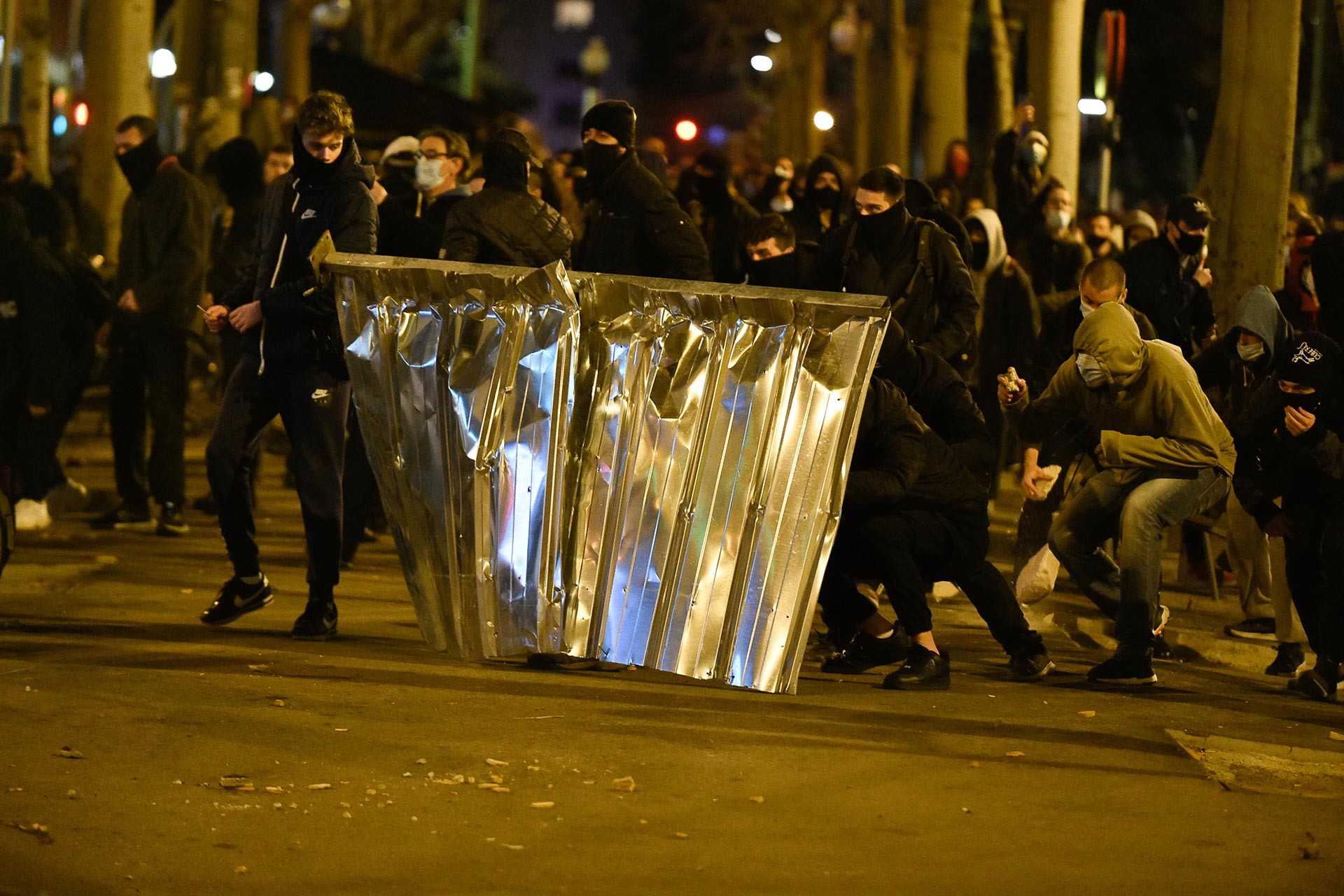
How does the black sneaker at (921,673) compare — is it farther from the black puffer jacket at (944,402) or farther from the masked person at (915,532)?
the black puffer jacket at (944,402)

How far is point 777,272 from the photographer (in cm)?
1039

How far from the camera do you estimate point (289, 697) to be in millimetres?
7266

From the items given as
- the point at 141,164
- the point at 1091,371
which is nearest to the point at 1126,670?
the point at 1091,371

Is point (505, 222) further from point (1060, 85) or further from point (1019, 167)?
point (1060, 85)

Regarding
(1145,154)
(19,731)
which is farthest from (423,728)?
(1145,154)

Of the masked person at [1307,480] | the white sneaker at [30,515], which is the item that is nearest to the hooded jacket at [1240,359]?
the masked person at [1307,480]

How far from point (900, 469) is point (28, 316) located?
18.4 ft

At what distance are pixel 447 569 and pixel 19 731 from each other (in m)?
1.60

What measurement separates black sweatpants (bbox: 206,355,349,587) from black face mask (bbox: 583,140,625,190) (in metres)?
1.73

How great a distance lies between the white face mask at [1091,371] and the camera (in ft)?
27.2

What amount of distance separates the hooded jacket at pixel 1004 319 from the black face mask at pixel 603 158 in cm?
307

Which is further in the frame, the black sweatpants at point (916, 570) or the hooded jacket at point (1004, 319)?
the hooded jacket at point (1004, 319)

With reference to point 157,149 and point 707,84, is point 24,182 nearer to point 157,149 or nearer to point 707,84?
point 157,149

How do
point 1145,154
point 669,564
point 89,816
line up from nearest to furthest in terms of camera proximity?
point 89,816 → point 669,564 → point 1145,154
